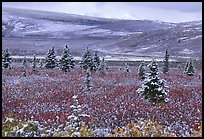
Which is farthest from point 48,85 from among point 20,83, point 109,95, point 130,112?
point 130,112

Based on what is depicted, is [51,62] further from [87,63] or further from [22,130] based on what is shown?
[22,130]

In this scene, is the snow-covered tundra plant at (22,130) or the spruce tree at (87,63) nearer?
the snow-covered tundra plant at (22,130)

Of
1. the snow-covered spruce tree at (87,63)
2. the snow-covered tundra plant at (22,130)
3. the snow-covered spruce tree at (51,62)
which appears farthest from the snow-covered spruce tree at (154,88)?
the snow-covered spruce tree at (51,62)

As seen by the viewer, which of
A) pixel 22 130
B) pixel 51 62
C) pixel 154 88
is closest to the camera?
pixel 22 130

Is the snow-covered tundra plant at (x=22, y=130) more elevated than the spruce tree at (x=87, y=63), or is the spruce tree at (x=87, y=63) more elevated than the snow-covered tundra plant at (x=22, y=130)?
the snow-covered tundra plant at (x=22, y=130)

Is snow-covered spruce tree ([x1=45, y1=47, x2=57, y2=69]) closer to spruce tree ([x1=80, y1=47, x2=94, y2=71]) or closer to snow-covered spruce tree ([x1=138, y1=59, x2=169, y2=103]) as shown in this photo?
spruce tree ([x1=80, y1=47, x2=94, y2=71])

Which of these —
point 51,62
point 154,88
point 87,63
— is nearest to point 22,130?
point 154,88

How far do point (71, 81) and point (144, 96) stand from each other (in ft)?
34.6

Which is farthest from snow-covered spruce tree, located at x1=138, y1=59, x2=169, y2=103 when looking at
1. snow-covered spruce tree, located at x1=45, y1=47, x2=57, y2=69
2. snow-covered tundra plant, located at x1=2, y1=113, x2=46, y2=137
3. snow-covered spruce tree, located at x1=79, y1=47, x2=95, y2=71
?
snow-covered spruce tree, located at x1=45, y1=47, x2=57, y2=69

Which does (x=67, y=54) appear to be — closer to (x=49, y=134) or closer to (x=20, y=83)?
(x=20, y=83)

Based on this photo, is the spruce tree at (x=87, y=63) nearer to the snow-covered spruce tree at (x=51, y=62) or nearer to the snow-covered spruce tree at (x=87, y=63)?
the snow-covered spruce tree at (x=87, y=63)

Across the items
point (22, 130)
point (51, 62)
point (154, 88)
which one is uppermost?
point (22, 130)

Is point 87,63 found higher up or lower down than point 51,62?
higher up

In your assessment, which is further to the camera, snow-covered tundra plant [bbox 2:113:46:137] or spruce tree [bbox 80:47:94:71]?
spruce tree [bbox 80:47:94:71]
